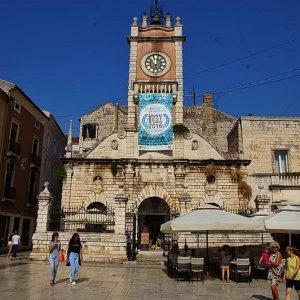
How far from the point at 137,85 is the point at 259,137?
9985 millimetres

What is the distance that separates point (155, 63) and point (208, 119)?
11111 mm

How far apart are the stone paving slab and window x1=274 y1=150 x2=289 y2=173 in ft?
51.2

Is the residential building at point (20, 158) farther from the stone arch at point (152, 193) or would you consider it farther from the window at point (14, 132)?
the stone arch at point (152, 193)

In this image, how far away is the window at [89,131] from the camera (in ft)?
126

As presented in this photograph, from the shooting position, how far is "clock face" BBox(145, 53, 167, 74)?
93.7 ft

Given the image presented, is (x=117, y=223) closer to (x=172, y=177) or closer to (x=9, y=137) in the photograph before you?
(x=172, y=177)

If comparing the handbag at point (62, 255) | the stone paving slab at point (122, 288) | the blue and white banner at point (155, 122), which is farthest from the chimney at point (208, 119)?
the stone paving slab at point (122, 288)

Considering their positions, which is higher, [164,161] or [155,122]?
[155,122]

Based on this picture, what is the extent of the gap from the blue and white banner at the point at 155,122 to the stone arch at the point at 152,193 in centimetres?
278

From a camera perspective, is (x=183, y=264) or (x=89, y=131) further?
(x=89, y=131)

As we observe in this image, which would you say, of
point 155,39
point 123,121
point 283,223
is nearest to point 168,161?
point 155,39

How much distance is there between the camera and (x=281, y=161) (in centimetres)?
2702

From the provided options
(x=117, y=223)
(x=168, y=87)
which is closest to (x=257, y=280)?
(x=117, y=223)

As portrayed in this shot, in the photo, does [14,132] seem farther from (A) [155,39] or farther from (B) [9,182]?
(A) [155,39]
